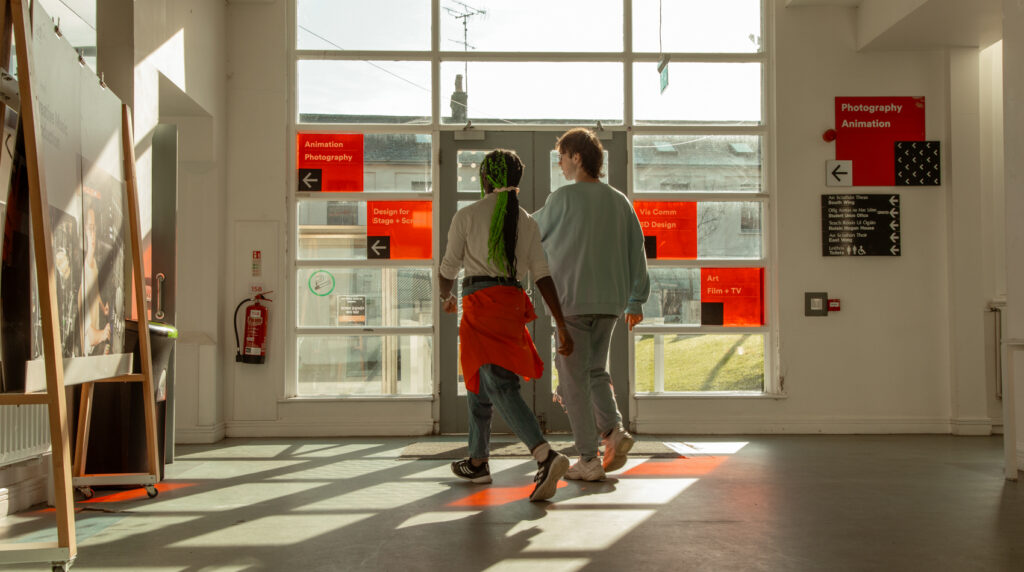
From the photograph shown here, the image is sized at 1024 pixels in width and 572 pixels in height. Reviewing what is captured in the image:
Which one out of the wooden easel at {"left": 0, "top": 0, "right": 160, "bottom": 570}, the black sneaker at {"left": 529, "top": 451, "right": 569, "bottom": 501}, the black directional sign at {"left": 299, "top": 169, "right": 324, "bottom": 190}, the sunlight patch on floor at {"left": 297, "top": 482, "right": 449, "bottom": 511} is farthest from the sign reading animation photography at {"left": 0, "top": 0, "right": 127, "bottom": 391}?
the black directional sign at {"left": 299, "top": 169, "right": 324, "bottom": 190}

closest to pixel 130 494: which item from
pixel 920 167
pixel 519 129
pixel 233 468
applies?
pixel 233 468

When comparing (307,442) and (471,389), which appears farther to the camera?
(307,442)

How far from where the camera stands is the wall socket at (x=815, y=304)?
576 cm

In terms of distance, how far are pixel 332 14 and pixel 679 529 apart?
14.9ft

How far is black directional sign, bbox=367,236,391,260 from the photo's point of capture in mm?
5801

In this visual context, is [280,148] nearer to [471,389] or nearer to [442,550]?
[471,389]

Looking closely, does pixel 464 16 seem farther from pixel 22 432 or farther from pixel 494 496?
pixel 22 432

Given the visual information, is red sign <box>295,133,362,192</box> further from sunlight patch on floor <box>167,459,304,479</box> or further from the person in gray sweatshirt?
the person in gray sweatshirt

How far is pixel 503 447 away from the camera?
5.02m

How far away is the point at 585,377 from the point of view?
371cm

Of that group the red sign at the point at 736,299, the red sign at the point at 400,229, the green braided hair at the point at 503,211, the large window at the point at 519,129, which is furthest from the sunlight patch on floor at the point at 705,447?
the red sign at the point at 400,229

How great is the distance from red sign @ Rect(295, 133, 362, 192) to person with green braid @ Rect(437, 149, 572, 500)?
244cm

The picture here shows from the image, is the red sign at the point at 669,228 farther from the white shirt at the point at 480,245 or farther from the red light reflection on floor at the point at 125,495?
the red light reflection on floor at the point at 125,495

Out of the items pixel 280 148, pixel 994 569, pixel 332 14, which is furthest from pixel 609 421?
pixel 332 14
